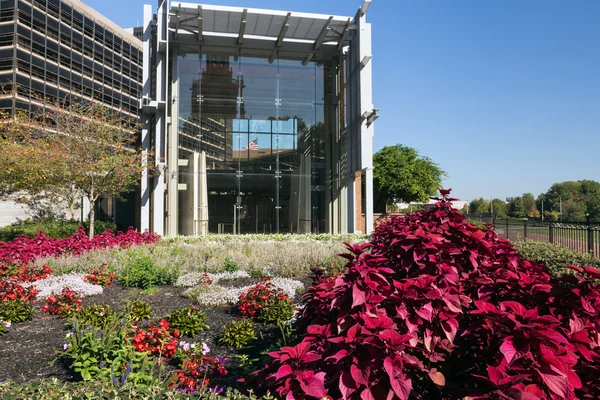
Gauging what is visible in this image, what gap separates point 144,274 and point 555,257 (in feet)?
23.6

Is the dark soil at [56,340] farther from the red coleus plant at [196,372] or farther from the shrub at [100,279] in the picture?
the shrub at [100,279]

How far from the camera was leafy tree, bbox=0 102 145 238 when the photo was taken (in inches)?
551

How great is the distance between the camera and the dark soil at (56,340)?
4008 millimetres

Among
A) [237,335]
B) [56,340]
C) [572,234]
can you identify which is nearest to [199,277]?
[56,340]

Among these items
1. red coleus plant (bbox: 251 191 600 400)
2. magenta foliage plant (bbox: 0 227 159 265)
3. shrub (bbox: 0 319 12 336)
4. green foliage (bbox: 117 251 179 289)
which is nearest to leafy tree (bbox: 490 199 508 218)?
magenta foliage plant (bbox: 0 227 159 265)

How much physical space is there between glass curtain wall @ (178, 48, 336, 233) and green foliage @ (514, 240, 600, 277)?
9.84 meters

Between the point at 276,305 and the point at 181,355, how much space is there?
1899 mm

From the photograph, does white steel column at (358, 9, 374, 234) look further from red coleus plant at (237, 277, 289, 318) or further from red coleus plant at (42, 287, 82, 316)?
red coleus plant at (42, 287, 82, 316)

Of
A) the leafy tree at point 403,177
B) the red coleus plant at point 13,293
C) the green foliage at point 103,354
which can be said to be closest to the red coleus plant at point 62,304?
the red coleus plant at point 13,293

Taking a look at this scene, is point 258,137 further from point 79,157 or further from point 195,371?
point 195,371

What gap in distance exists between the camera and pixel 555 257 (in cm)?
746

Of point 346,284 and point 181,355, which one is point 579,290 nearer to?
point 346,284

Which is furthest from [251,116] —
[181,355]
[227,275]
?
[181,355]

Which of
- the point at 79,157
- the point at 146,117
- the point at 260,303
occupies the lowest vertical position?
the point at 260,303
